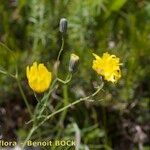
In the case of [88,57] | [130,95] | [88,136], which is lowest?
[88,136]

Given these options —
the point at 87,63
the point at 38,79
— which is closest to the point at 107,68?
the point at 38,79

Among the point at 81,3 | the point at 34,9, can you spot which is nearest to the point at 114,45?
the point at 81,3

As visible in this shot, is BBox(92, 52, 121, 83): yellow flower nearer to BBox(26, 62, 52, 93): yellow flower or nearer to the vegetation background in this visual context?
BBox(26, 62, 52, 93): yellow flower

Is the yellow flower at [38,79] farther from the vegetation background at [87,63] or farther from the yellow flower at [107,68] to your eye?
→ the vegetation background at [87,63]

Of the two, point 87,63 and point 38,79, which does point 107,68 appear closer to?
point 38,79

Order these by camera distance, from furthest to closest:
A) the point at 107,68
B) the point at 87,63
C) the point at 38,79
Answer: the point at 87,63, the point at 107,68, the point at 38,79

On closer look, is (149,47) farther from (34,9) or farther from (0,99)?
(0,99)

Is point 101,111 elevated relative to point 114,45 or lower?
lower

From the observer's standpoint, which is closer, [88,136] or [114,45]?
[88,136]

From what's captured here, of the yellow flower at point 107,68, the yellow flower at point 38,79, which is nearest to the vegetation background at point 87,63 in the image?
the yellow flower at point 107,68
